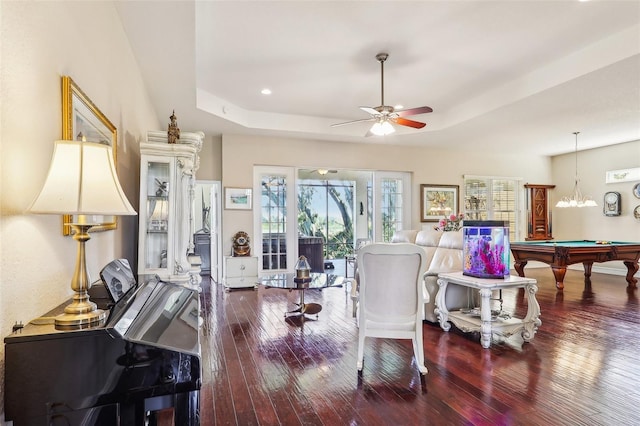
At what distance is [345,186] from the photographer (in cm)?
1121

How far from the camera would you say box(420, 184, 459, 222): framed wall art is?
7.89 meters

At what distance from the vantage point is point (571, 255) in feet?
18.9

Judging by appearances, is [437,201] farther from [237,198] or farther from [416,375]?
[416,375]

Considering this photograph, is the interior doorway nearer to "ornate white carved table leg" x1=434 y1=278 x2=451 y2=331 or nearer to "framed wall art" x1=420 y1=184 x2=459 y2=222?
"ornate white carved table leg" x1=434 y1=278 x2=451 y2=331

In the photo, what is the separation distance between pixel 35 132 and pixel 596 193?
33.5 ft

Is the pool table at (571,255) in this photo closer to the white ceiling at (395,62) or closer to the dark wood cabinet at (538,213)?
the white ceiling at (395,62)

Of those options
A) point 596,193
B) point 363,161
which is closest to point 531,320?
Result: point 363,161

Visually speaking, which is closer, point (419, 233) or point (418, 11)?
point (418, 11)

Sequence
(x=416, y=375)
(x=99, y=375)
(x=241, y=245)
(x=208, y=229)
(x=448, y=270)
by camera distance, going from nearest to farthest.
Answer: (x=99, y=375) < (x=416, y=375) < (x=448, y=270) < (x=241, y=245) < (x=208, y=229)

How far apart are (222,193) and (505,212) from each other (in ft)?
22.2

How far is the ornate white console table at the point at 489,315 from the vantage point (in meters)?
3.22

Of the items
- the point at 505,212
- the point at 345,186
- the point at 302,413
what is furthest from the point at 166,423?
the point at 345,186

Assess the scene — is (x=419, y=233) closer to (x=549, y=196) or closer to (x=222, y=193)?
(x=222, y=193)

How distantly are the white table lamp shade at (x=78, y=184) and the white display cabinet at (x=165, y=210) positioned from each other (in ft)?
6.54
